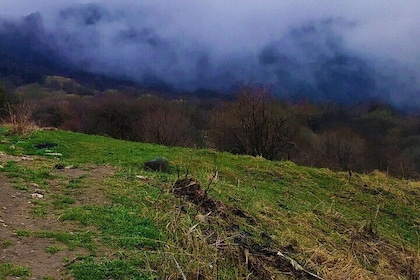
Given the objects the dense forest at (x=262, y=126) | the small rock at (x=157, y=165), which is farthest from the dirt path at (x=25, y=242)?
the dense forest at (x=262, y=126)

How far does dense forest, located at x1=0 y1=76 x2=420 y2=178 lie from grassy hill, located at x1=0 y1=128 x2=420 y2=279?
7.22 metres

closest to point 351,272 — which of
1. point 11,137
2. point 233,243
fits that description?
point 233,243

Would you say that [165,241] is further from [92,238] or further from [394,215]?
[394,215]

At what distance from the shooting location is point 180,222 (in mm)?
5672

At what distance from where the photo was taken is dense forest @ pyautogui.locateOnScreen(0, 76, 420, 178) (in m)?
21.0

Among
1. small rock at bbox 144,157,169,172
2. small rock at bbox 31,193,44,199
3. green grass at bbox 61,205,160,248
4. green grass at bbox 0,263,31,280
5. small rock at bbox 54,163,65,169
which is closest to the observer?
green grass at bbox 0,263,31,280

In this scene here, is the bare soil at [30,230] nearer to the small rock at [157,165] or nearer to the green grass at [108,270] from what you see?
the green grass at [108,270]

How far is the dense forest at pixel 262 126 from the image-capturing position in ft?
68.8

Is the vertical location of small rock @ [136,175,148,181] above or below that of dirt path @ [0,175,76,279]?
below

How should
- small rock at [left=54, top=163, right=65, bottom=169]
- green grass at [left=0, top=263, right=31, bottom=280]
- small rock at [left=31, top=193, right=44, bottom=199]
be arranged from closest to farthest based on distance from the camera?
green grass at [left=0, top=263, right=31, bottom=280] → small rock at [left=31, top=193, right=44, bottom=199] → small rock at [left=54, top=163, right=65, bottom=169]

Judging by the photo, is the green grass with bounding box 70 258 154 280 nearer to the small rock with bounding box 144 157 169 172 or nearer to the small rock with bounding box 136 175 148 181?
the small rock with bounding box 136 175 148 181

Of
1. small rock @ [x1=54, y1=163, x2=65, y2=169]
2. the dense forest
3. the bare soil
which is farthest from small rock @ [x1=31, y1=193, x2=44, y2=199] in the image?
the dense forest

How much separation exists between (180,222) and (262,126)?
15.3 m

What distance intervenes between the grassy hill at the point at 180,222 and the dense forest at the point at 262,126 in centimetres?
722
